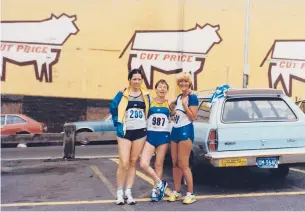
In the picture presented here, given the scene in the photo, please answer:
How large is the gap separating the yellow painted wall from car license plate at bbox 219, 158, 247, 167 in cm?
1304

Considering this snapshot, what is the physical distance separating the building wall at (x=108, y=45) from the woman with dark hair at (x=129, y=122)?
13118 mm

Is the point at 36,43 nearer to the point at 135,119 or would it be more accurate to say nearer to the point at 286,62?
the point at 286,62

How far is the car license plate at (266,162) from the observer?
18.0ft

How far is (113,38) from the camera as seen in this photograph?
18.6m

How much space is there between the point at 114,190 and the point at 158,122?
Answer: 161 cm

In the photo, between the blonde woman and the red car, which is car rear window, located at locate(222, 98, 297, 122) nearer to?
the blonde woman

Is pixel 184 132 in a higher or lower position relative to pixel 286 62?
lower

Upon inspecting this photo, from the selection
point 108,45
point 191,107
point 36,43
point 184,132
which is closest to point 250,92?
point 191,107

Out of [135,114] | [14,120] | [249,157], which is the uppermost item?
[135,114]

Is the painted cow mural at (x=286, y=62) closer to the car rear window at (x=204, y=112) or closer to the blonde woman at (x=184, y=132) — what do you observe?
the car rear window at (x=204, y=112)

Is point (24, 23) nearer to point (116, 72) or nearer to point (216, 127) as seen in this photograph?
point (116, 72)

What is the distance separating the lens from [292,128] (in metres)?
5.73

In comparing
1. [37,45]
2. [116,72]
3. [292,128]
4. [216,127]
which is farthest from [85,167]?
[37,45]

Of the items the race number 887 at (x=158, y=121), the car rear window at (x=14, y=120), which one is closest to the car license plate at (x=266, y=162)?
the race number 887 at (x=158, y=121)
